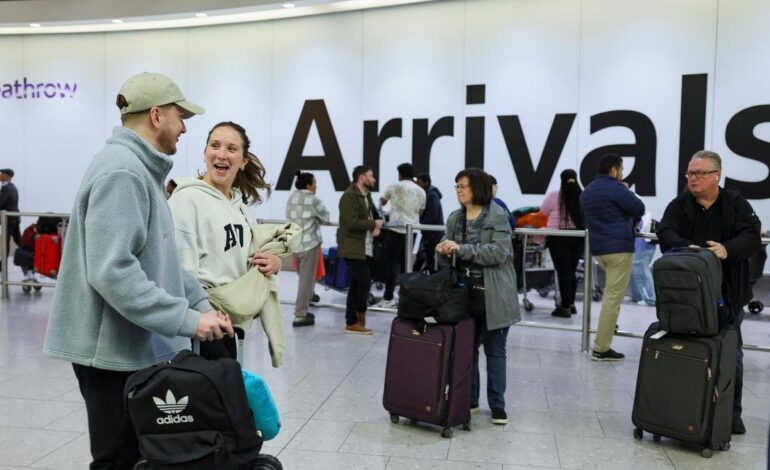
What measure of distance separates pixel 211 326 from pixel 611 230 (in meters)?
4.66

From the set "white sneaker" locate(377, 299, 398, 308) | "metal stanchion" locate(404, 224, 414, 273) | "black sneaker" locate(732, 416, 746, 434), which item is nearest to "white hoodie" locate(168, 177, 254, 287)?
"black sneaker" locate(732, 416, 746, 434)

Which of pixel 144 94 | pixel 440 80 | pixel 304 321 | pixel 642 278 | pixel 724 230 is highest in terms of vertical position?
pixel 440 80

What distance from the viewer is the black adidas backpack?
5.83 feet

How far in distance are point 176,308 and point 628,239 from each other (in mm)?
4812

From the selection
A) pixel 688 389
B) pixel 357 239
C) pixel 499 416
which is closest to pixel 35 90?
pixel 357 239

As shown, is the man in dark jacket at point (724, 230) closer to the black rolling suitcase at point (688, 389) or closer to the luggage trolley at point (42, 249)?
the black rolling suitcase at point (688, 389)

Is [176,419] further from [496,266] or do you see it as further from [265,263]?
[496,266]

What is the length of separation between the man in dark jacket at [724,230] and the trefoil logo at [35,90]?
12.3 meters

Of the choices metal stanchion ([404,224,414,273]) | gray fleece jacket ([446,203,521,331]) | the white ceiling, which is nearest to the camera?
gray fleece jacket ([446,203,521,331])

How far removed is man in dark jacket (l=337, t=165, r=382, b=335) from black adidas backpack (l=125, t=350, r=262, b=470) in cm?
533

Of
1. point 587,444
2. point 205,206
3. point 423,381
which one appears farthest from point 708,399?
point 205,206

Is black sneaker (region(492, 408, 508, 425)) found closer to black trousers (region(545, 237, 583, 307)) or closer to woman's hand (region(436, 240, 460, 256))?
woman's hand (region(436, 240, 460, 256))

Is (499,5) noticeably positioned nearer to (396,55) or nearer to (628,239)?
(396,55)

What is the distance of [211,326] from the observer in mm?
1964
